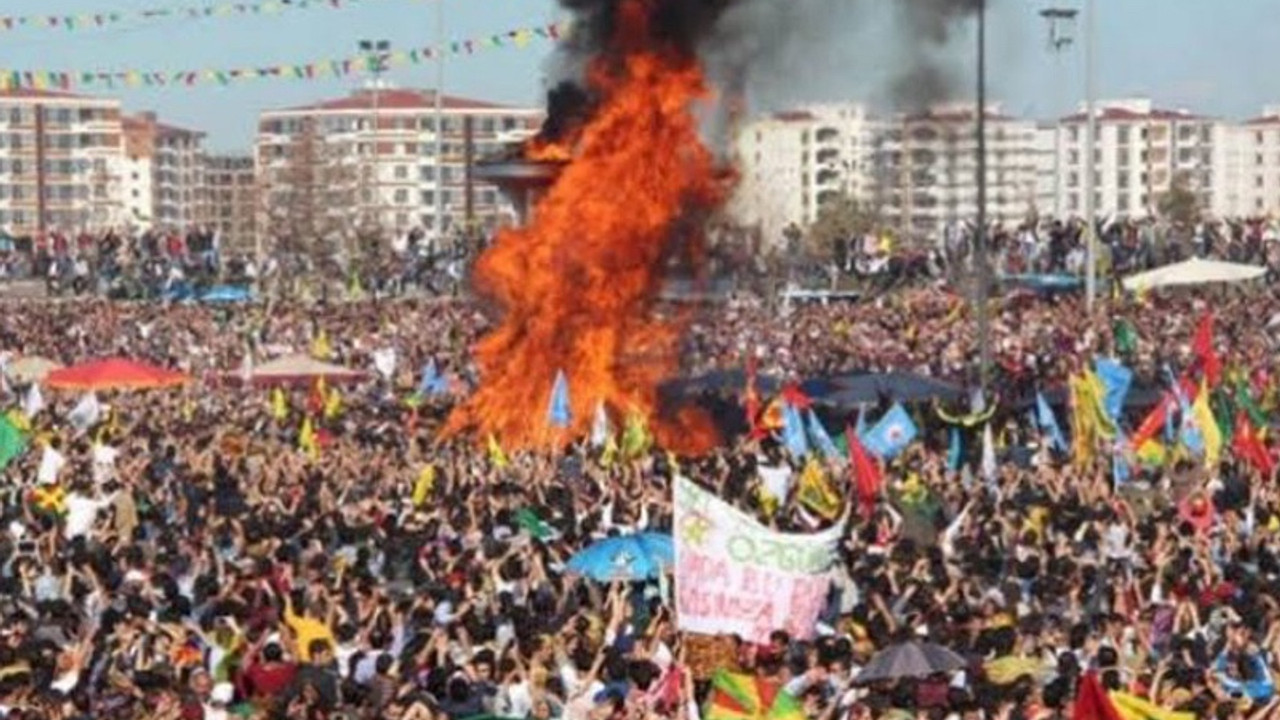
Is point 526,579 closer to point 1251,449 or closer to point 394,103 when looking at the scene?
point 1251,449

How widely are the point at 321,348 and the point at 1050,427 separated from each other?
19.0 metres

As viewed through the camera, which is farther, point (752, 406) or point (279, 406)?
point (279, 406)

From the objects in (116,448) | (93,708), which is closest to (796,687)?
(93,708)

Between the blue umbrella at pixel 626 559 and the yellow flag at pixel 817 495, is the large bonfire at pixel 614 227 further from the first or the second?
the blue umbrella at pixel 626 559

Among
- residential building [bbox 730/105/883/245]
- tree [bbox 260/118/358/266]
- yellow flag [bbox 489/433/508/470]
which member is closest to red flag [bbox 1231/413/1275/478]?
yellow flag [bbox 489/433/508/470]

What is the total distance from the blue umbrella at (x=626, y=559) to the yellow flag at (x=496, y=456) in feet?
29.4

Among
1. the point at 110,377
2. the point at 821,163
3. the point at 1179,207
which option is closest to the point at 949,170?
the point at 110,377

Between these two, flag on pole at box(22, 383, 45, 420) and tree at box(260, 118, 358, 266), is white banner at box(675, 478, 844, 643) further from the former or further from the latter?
tree at box(260, 118, 358, 266)

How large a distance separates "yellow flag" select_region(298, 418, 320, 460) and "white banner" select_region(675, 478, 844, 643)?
47.7 feet

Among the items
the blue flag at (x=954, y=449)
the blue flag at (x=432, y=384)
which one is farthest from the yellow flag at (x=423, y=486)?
the blue flag at (x=432, y=384)

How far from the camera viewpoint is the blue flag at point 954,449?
31.5 meters

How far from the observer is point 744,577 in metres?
17.6

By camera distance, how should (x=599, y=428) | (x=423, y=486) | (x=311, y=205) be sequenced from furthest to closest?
(x=311, y=205)
(x=599, y=428)
(x=423, y=486)

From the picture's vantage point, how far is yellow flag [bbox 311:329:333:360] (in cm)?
4986
